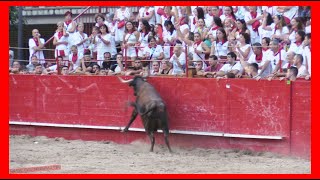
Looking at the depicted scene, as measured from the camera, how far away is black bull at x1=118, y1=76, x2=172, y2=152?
1312 centimetres

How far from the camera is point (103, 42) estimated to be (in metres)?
15.3

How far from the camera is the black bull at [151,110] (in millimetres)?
13117

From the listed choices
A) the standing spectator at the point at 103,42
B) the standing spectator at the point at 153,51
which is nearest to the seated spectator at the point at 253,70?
the standing spectator at the point at 153,51

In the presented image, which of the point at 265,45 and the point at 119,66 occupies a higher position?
the point at 265,45

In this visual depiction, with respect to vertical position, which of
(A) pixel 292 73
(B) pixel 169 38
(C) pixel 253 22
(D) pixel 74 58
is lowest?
(A) pixel 292 73

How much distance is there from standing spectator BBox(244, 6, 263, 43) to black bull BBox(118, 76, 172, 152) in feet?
6.56

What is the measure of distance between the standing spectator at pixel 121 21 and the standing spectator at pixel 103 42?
28 centimetres

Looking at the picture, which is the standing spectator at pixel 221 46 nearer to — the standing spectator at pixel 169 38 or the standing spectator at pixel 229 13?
the standing spectator at pixel 229 13

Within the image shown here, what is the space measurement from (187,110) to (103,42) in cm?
260

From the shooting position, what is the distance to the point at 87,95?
15.0 metres

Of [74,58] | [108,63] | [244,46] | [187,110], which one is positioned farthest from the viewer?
[74,58]

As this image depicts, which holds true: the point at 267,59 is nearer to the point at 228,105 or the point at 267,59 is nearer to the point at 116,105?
the point at 228,105

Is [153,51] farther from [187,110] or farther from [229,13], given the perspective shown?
[229,13]

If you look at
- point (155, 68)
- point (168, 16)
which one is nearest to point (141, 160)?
point (155, 68)
